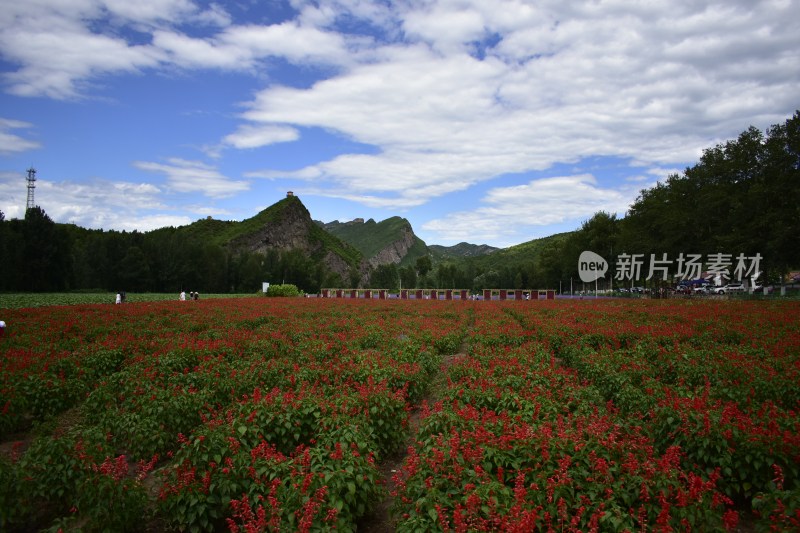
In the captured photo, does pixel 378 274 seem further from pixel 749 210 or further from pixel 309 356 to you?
pixel 309 356

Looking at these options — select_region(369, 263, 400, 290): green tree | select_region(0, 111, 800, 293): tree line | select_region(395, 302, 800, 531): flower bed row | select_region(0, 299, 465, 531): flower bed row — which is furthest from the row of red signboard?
select_region(369, 263, 400, 290): green tree

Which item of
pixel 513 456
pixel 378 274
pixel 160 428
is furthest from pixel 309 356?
pixel 378 274

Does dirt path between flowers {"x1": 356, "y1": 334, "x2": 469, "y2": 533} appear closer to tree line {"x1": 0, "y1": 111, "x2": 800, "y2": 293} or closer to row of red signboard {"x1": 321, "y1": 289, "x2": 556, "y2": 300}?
tree line {"x1": 0, "y1": 111, "x2": 800, "y2": 293}

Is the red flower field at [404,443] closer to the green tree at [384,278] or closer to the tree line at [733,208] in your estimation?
the tree line at [733,208]

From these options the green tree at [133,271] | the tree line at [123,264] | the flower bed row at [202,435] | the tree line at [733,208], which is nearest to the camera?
the flower bed row at [202,435]

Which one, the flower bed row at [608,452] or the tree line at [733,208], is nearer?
the flower bed row at [608,452]

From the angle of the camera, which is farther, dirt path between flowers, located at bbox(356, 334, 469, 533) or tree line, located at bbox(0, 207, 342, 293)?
tree line, located at bbox(0, 207, 342, 293)

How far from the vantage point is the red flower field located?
191 inches

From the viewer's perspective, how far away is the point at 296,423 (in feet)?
23.9

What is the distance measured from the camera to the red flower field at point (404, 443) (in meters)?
4.84

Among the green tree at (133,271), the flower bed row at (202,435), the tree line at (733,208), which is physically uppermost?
the tree line at (733,208)

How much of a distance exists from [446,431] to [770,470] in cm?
426

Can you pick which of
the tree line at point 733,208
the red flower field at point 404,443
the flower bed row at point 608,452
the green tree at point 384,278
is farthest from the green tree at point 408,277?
the flower bed row at point 608,452

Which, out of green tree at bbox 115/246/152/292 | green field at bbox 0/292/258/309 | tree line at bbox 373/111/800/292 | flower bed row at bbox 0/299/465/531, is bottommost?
green field at bbox 0/292/258/309
